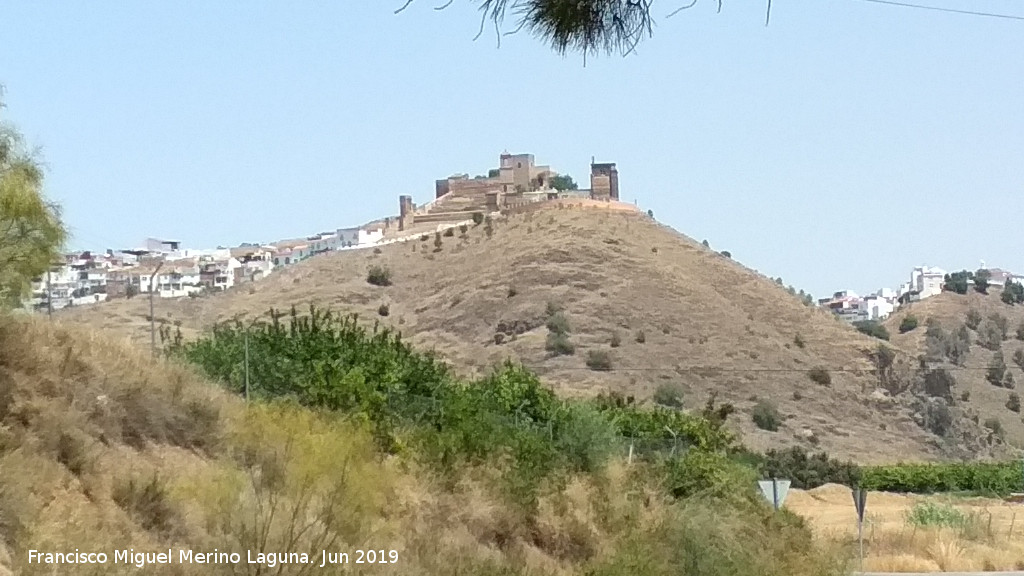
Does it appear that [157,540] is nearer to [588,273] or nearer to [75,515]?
[75,515]

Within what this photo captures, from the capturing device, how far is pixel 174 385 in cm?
1731

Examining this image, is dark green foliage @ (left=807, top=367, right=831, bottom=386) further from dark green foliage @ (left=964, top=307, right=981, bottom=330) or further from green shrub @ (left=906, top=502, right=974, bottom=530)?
green shrub @ (left=906, top=502, right=974, bottom=530)

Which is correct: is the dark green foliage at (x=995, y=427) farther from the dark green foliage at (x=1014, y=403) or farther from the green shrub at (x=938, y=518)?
the green shrub at (x=938, y=518)

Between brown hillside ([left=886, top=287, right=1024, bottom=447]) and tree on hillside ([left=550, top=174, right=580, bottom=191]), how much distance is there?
3392cm

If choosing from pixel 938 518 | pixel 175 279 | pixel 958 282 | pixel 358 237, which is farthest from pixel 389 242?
pixel 938 518

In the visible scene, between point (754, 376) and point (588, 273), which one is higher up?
point (588, 273)

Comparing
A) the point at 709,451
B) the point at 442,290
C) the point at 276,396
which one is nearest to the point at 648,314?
the point at 442,290

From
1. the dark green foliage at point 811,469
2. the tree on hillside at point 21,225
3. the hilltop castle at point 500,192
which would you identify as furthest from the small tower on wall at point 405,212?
the tree on hillside at point 21,225

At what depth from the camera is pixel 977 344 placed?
306 feet

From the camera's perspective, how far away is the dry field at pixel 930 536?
3288cm

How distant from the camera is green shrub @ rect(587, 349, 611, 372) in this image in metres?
71.1

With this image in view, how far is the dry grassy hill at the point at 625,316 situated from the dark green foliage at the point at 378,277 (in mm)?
821

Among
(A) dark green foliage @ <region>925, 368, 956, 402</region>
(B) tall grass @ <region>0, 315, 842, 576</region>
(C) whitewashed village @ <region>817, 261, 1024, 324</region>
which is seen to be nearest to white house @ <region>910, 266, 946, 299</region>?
(C) whitewashed village @ <region>817, 261, 1024, 324</region>

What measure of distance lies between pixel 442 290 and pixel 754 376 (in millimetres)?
21980
